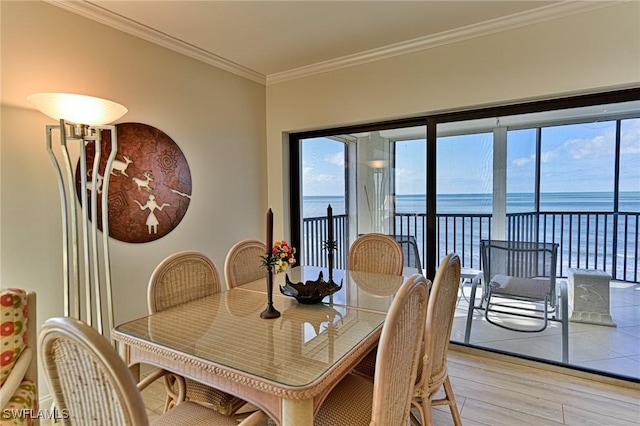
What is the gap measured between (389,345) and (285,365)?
1.24ft

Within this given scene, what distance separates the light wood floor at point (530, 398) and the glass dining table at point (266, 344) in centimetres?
94

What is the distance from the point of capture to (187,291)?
1.92 metres

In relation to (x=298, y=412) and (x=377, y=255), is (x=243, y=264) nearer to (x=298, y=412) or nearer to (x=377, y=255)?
(x=377, y=255)

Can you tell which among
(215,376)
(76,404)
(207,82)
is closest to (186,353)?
(215,376)

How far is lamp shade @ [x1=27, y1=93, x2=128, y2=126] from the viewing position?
180cm

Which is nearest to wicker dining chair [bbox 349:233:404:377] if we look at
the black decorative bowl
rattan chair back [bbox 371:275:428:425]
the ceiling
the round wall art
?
the black decorative bowl

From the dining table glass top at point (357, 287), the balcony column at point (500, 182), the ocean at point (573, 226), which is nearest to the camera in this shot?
the dining table glass top at point (357, 287)

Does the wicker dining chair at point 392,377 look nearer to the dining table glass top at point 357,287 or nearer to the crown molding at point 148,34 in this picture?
the dining table glass top at point 357,287

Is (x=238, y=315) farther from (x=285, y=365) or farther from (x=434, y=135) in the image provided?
(x=434, y=135)

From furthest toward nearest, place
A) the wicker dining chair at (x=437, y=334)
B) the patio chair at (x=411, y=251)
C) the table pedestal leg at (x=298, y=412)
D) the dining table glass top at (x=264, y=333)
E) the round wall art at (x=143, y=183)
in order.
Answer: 1. the patio chair at (x=411, y=251)
2. the round wall art at (x=143, y=183)
3. the wicker dining chair at (x=437, y=334)
4. the dining table glass top at (x=264, y=333)
5. the table pedestal leg at (x=298, y=412)

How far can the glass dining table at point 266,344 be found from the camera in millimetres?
1097

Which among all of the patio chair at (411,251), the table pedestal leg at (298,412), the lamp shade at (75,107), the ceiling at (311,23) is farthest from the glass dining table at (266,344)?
the ceiling at (311,23)

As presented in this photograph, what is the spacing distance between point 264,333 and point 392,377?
582 millimetres

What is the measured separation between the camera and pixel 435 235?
311 cm
